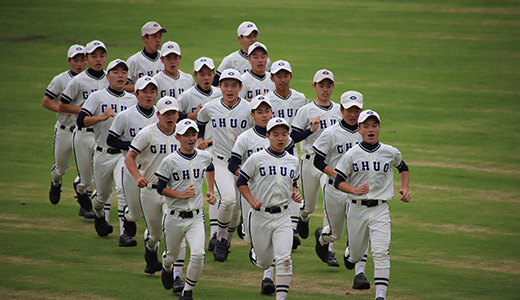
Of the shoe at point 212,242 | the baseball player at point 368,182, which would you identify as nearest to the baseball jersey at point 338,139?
the baseball player at point 368,182

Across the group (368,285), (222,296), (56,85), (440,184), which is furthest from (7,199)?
(440,184)

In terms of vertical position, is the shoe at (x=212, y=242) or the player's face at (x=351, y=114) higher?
the player's face at (x=351, y=114)

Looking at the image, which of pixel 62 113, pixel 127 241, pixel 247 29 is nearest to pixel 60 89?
pixel 62 113

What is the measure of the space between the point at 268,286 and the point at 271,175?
1346 millimetres

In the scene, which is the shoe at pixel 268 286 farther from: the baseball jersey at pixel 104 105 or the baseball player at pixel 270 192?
the baseball jersey at pixel 104 105

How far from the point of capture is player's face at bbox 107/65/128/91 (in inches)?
405

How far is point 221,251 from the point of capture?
9.98 meters

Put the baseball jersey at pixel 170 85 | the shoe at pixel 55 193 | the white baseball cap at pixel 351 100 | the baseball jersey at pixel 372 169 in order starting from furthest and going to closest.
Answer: the shoe at pixel 55 193 → the baseball jersey at pixel 170 85 → the white baseball cap at pixel 351 100 → the baseball jersey at pixel 372 169

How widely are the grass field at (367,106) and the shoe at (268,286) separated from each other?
0.11 meters

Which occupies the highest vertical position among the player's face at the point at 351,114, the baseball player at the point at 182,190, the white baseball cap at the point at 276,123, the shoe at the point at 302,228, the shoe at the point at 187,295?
the player's face at the point at 351,114

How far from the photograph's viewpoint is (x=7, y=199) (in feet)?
41.9

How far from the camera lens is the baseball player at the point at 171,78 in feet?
36.3

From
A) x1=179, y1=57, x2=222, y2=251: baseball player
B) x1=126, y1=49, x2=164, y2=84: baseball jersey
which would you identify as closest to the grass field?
x1=179, y1=57, x2=222, y2=251: baseball player

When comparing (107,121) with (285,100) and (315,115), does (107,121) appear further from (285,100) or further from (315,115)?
(315,115)
